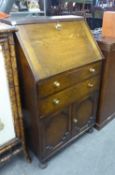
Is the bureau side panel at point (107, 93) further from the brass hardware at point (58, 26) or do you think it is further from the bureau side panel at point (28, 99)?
the bureau side panel at point (28, 99)

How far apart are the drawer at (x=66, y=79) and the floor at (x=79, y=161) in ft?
2.19

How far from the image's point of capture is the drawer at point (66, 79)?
1.14 metres

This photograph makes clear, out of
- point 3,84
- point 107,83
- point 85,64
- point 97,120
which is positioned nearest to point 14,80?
point 3,84

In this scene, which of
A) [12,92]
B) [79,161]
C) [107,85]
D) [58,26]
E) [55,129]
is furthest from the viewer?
[107,85]

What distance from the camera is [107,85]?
1672 mm

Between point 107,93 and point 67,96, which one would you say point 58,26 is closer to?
point 67,96

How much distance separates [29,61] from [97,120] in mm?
1066

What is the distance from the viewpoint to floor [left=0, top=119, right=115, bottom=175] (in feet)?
4.76

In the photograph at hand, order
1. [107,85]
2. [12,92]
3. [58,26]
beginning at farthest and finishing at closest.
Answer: [107,85] → [58,26] → [12,92]

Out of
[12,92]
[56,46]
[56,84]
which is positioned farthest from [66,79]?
[12,92]

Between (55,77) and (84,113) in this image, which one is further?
(84,113)

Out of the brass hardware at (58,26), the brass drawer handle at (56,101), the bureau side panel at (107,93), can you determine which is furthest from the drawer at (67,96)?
the brass hardware at (58,26)

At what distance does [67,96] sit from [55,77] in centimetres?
23

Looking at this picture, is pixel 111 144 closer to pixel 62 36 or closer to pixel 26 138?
pixel 26 138
